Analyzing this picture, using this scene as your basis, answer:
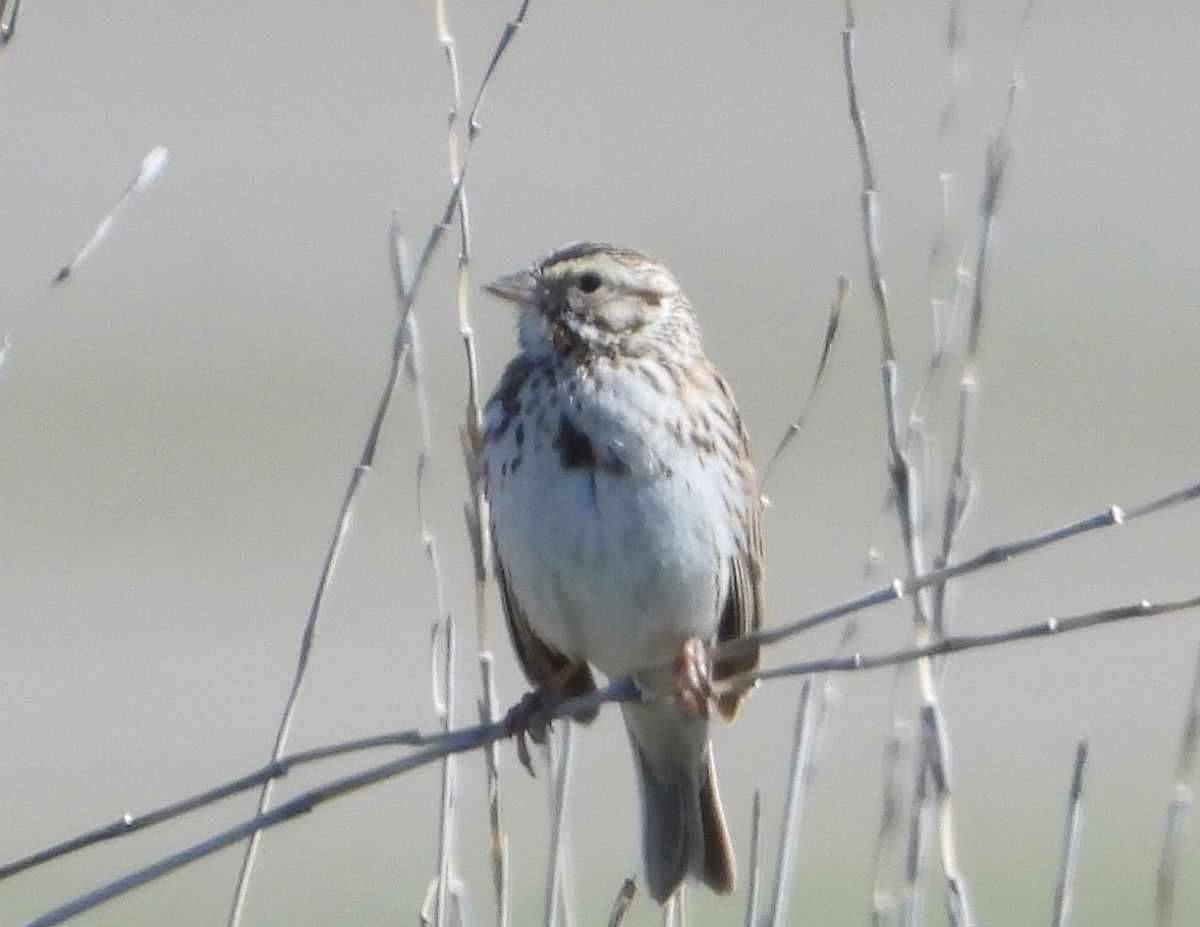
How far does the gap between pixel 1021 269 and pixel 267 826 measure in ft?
59.9

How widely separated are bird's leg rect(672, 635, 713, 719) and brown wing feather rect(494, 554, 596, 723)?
0.33 meters

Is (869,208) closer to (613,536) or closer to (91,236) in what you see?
(613,536)

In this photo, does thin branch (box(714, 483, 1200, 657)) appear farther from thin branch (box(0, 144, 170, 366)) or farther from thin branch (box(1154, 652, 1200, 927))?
thin branch (box(0, 144, 170, 366))

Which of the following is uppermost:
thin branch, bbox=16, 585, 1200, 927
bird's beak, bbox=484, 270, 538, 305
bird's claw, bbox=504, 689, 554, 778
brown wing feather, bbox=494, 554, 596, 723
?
bird's beak, bbox=484, 270, 538, 305

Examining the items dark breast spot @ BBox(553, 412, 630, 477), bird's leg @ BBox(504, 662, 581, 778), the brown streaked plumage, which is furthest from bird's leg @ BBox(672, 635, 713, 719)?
dark breast spot @ BBox(553, 412, 630, 477)

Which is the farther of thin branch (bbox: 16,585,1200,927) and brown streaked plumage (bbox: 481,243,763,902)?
brown streaked plumage (bbox: 481,243,763,902)

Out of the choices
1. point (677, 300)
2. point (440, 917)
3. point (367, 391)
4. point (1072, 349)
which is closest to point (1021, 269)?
point (1072, 349)

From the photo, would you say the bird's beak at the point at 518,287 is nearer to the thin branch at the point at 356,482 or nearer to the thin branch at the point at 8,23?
the thin branch at the point at 356,482

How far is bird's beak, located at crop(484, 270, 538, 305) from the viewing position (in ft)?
19.0

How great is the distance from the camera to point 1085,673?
1475cm

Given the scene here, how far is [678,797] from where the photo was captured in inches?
245

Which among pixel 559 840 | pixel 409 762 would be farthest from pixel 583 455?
pixel 409 762

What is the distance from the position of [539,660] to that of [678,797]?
0.45 metres

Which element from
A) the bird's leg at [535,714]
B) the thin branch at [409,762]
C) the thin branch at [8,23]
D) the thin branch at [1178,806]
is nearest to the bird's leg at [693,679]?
the bird's leg at [535,714]
